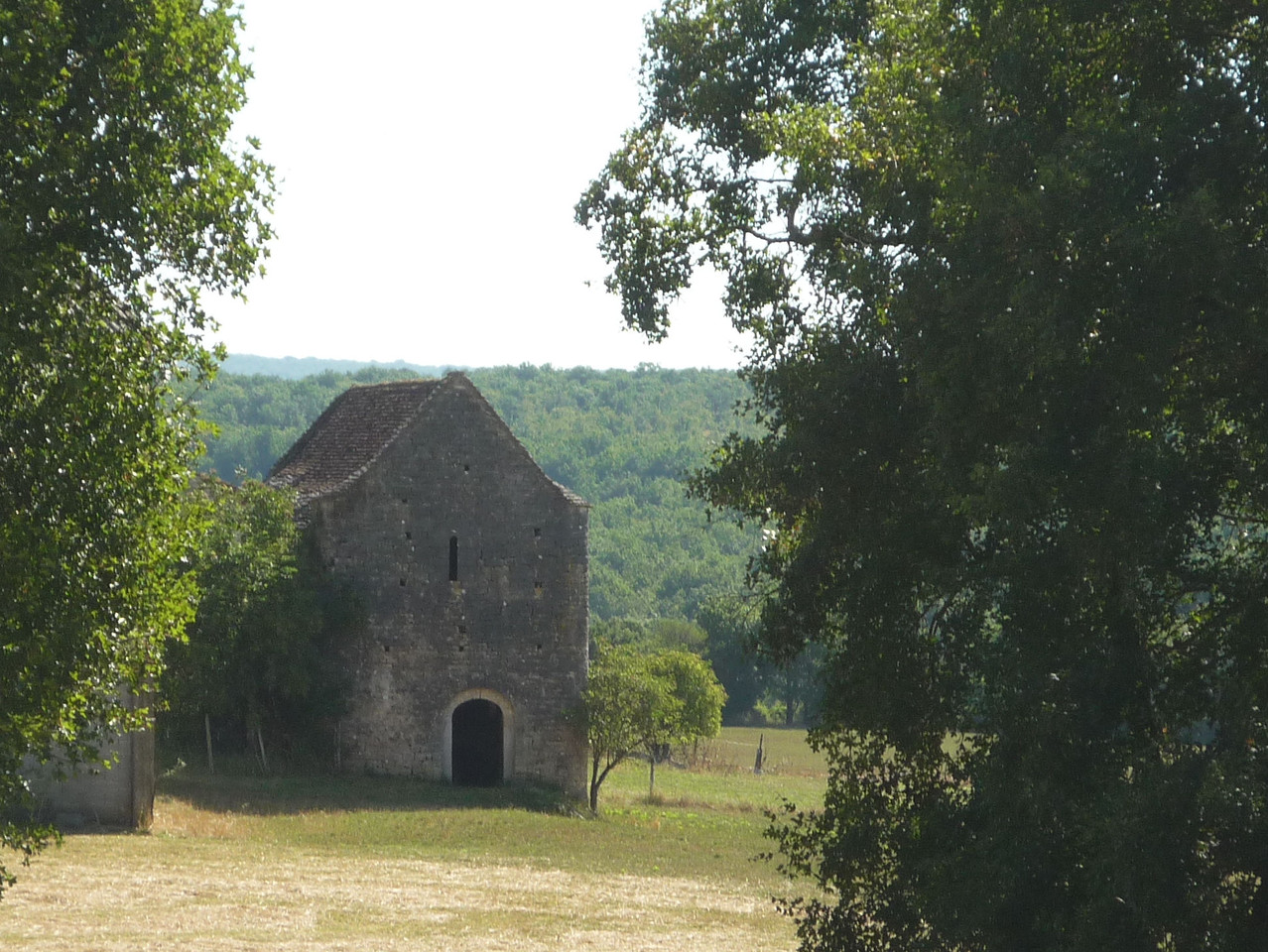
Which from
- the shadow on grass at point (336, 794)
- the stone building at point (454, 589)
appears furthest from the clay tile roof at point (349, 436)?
the shadow on grass at point (336, 794)

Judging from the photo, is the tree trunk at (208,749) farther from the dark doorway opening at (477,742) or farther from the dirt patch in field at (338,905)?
the dirt patch in field at (338,905)

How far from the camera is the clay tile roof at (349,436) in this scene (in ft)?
105

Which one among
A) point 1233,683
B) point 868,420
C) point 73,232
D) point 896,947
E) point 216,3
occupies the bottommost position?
point 896,947

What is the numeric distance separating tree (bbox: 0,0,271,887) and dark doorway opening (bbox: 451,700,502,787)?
2202cm

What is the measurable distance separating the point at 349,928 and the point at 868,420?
321 inches

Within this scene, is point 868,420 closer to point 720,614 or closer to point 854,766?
point 854,766

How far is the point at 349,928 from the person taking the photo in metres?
15.1

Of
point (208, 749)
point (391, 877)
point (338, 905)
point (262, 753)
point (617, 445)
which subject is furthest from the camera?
point (617, 445)

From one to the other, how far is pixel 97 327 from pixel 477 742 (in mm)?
23819

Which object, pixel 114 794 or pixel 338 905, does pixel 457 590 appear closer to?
pixel 114 794

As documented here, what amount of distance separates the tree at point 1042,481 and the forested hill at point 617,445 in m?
84.5

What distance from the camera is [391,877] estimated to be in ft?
62.8

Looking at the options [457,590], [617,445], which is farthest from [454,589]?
[617,445]

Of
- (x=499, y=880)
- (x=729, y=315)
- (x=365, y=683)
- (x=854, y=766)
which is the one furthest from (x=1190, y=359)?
(x=365, y=683)
